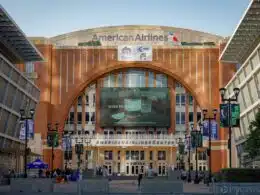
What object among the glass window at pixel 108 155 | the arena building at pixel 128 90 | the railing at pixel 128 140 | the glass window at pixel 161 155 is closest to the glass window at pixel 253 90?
the arena building at pixel 128 90

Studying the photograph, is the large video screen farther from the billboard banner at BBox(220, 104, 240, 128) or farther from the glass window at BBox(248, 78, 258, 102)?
the billboard banner at BBox(220, 104, 240, 128)

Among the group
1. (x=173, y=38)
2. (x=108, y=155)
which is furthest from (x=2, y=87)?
(x=173, y=38)

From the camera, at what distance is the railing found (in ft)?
358

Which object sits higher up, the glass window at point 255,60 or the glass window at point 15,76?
the glass window at point 255,60

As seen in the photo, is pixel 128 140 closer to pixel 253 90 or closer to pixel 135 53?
pixel 135 53

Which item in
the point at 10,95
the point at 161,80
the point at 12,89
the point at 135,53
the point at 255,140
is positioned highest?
the point at 135,53

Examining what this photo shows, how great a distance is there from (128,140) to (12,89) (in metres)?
36.3

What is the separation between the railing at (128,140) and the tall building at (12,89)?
69.0ft

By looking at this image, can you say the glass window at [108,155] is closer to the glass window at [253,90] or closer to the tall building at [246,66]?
the tall building at [246,66]

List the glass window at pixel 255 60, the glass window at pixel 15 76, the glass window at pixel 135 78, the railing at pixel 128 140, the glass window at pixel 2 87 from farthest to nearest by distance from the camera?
the glass window at pixel 135 78, the railing at pixel 128 140, the glass window at pixel 15 76, the glass window at pixel 2 87, the glass window at pixel 255 60

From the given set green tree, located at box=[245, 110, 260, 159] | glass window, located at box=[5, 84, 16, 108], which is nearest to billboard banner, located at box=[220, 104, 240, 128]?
green tree, located at box=[245, 110, 260, 159]

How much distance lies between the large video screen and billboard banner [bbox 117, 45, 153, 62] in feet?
21.2

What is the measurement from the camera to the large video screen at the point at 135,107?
111562 mm

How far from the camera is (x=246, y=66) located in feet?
249
